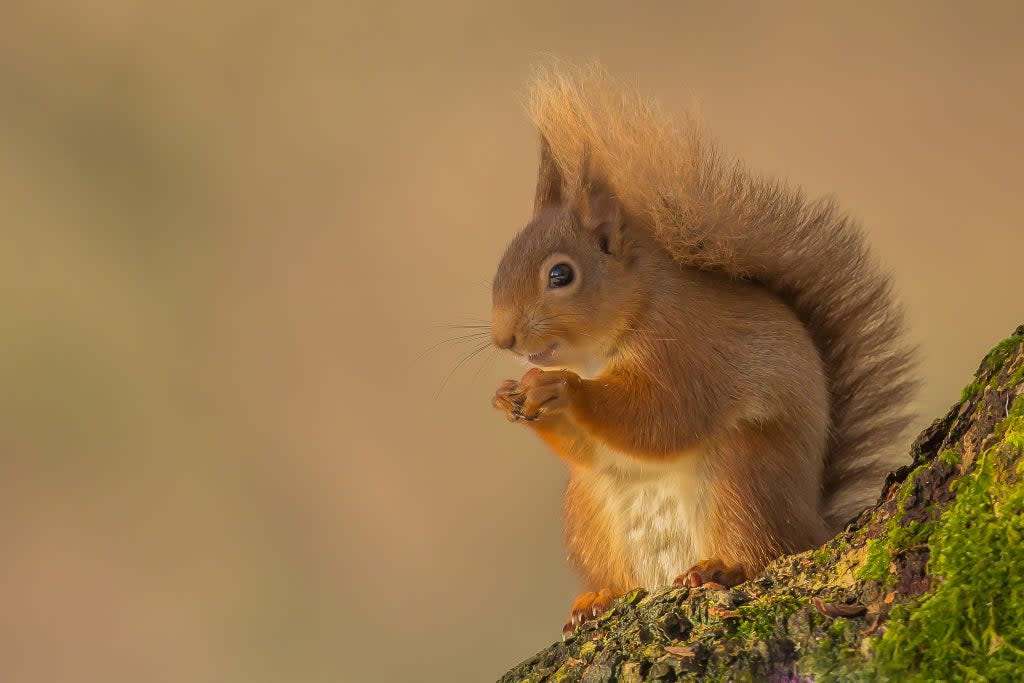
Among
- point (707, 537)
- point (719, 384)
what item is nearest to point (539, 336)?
point (719, 384)

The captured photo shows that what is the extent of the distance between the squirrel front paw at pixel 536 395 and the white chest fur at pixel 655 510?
0.43 feet

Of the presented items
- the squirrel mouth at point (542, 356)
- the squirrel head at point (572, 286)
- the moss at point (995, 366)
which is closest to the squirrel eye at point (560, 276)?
the squirrel head at point (572, 286)

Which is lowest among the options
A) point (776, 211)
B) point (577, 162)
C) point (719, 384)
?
point (719, 384)

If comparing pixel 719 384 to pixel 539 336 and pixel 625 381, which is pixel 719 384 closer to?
pixel 625 381

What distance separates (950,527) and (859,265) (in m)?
1.03

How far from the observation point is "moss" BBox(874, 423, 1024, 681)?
3.44 feet

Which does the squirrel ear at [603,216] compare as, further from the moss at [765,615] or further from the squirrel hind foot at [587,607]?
the moss at [765,615]

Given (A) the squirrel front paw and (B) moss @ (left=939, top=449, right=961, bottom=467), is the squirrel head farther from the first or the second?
(B) moss @ (left=939, top=449, right=961, bottom=467)

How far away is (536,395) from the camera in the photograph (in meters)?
1.76

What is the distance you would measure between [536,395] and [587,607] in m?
0.37

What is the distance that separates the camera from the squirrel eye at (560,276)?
6.26ft

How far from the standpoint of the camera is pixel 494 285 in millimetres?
1983

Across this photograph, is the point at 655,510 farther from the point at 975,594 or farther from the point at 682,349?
the point at 975,594

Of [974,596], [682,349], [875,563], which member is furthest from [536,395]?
[974,596]
